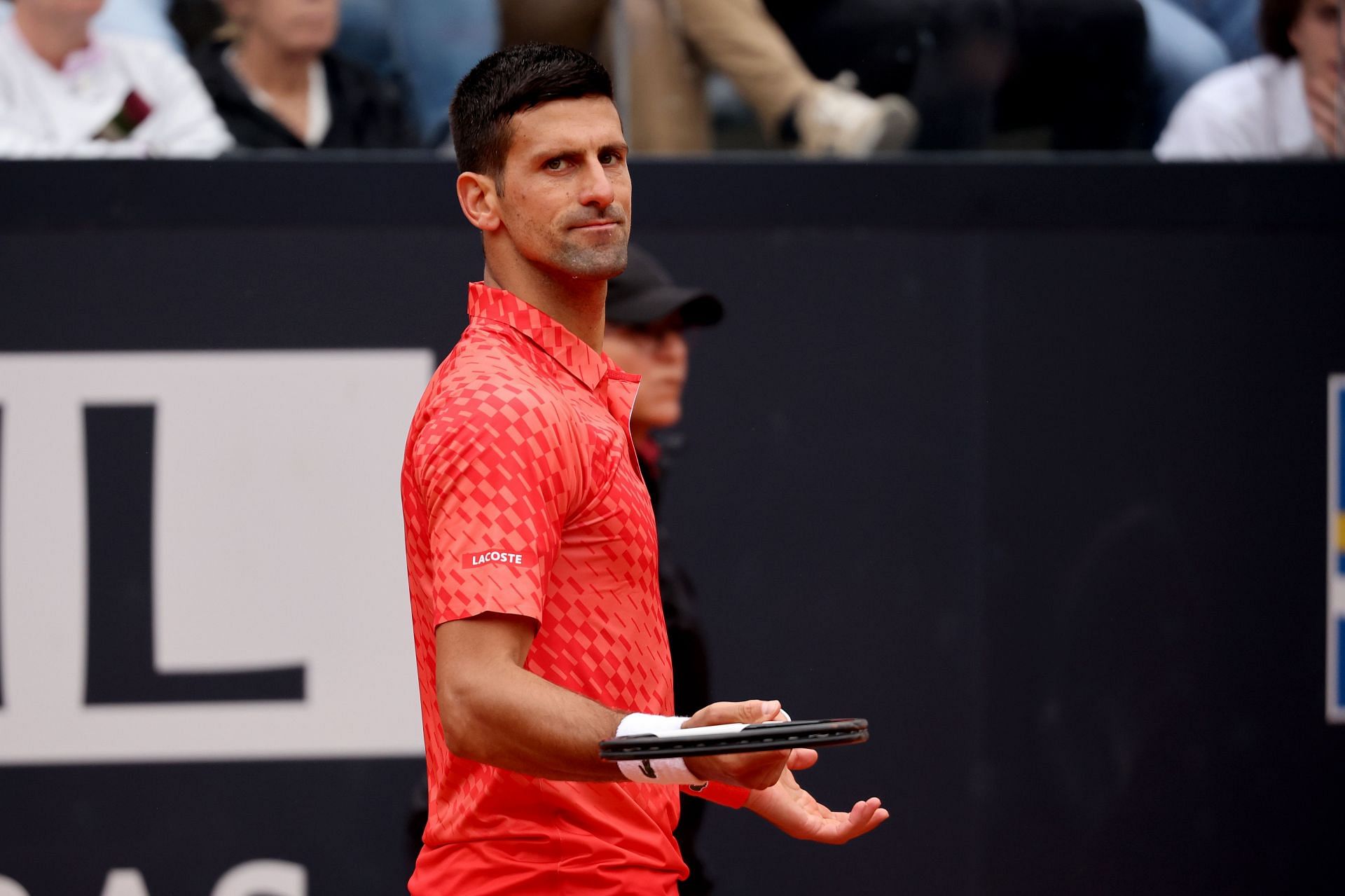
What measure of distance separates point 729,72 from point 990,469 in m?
1.22

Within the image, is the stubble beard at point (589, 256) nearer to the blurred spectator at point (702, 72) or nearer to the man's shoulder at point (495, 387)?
the man's shoulder at point (495, 387)

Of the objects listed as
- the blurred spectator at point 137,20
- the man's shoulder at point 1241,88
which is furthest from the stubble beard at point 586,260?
the man's shoulder at point 1241,88

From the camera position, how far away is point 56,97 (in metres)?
3.68

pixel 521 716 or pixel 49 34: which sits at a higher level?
pixel 49 34

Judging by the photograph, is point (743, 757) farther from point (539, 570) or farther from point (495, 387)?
point (495, 387)

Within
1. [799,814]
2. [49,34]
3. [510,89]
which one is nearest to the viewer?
[510,89]

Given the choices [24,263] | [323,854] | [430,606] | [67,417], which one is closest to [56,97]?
[24,263]

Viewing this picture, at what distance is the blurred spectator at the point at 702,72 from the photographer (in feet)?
12.6

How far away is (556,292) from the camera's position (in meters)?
1.82

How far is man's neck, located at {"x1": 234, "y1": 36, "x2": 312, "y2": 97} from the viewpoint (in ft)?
12.5

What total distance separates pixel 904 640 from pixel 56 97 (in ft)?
8.09

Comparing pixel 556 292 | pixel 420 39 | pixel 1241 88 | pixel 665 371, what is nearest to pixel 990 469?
pixel 665 371

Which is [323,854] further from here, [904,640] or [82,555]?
[904,640]

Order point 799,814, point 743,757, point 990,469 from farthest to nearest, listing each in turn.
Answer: point 990,469 → point 799,814 → point 743,757
